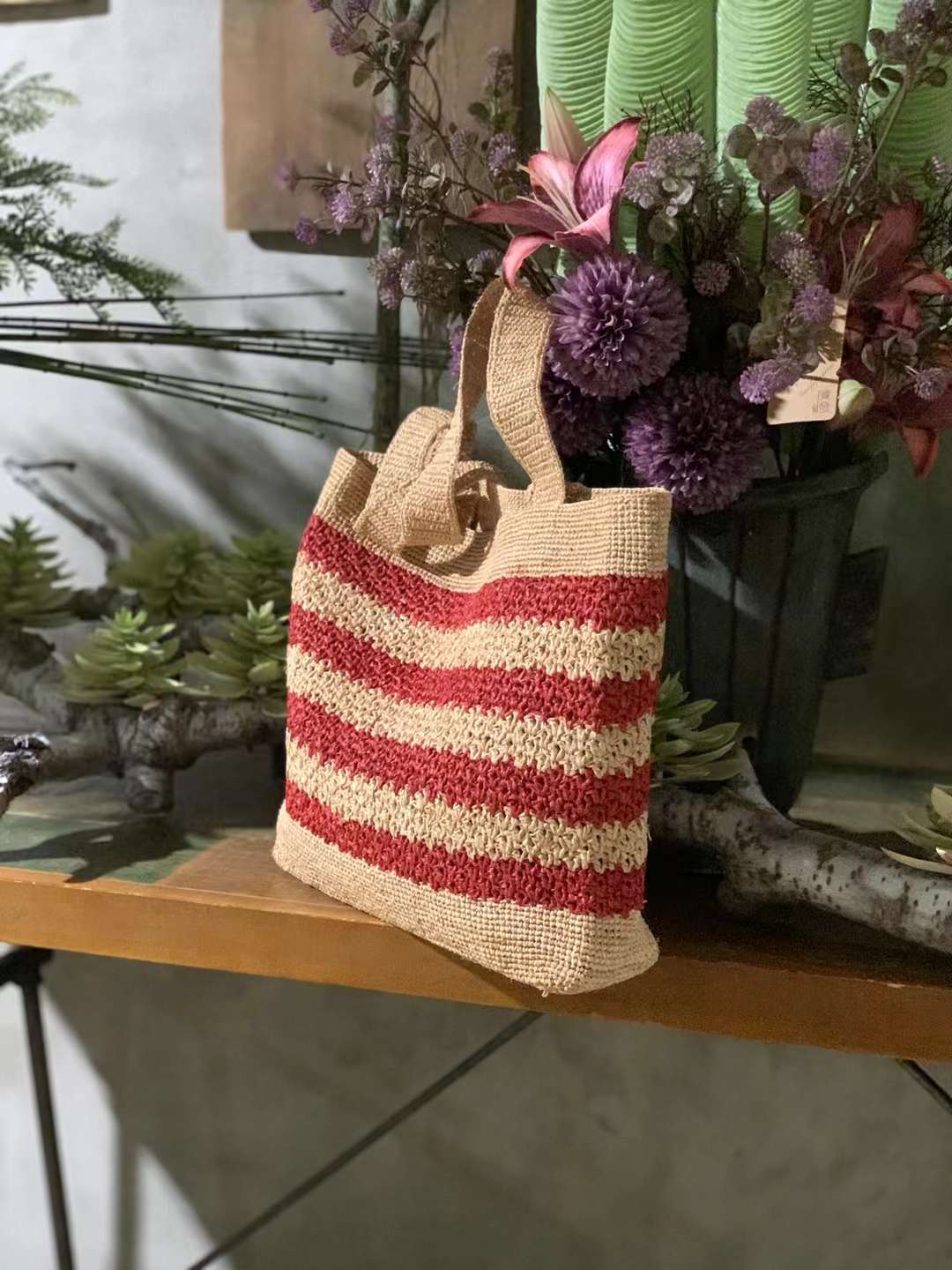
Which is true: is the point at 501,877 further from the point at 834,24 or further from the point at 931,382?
the point at 834,24

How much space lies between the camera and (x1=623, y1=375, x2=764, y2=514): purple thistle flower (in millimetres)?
466

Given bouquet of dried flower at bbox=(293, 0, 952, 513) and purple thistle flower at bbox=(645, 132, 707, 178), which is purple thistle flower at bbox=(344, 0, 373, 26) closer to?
bouquet of dried flower at bbox=(293, 0, 952, 513)

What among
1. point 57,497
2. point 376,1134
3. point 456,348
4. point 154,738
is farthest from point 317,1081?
point 456,348

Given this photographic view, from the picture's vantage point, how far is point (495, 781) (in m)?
0.43

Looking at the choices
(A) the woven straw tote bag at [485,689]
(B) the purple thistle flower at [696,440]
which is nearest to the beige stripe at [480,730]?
(A) the woven straw tote bag at [485,689]

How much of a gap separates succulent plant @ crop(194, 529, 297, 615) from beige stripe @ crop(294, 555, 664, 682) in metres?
0.19

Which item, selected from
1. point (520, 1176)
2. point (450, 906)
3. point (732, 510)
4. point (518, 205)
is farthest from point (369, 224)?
point (520, 1176)

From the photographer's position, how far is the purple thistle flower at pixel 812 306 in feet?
1.41

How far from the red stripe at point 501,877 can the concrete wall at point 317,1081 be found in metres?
0.38

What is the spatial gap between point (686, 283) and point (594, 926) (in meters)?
0.29

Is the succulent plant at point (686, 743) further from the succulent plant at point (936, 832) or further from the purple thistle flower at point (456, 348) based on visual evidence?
the purple thistle flower at point (456, 348)

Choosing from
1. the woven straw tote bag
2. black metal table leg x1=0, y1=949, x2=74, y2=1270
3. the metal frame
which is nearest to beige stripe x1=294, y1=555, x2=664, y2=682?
the woven straw tote bag

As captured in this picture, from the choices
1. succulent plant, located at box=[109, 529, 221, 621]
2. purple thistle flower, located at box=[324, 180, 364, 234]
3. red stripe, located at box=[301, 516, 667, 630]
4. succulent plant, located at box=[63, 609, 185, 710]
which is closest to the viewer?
red stripe, located at box=[301, 516, 667, 630]

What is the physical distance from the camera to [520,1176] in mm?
837
